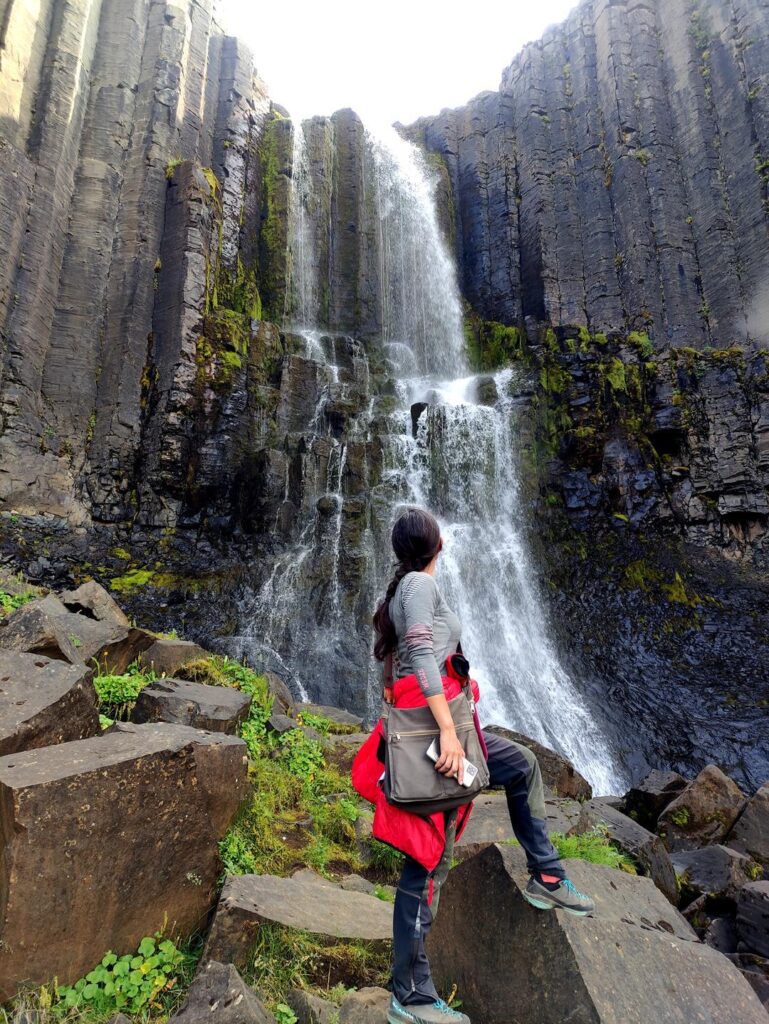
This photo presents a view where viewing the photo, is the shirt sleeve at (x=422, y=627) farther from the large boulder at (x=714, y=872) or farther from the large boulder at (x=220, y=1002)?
the large boulder at (x=714, y=872)

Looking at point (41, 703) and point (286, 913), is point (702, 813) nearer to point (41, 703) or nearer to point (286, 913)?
point (286, 913)

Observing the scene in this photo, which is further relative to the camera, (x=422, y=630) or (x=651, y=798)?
(x=651, y=798)

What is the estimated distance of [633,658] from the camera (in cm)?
1384

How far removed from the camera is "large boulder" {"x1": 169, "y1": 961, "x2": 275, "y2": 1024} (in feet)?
6.94

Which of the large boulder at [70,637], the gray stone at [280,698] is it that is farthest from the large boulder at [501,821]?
the large boulder at [70,637]

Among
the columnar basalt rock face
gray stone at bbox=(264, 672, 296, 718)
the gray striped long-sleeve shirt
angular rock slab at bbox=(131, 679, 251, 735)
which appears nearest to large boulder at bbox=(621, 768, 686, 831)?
gray stone at bbox=(264, 672, 296, 718)

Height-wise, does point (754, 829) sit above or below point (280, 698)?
below

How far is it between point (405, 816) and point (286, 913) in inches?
47.4

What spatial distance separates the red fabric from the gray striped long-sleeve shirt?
74 millimetres

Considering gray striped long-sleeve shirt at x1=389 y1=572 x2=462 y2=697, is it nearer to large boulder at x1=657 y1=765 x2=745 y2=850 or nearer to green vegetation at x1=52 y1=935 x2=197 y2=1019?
green vegetation at x1=52 y1=935 x2=197 y2=1019

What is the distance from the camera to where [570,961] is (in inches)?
87.1

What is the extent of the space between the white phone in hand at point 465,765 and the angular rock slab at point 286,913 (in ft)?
4.47

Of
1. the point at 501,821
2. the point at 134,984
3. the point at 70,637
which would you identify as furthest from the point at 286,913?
the point at 70,637

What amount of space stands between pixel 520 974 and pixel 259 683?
4.82 m
